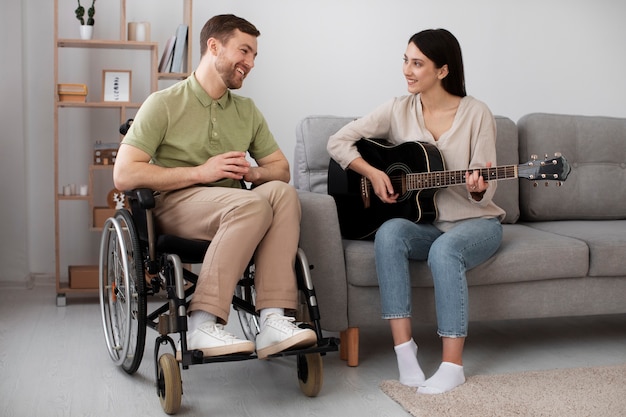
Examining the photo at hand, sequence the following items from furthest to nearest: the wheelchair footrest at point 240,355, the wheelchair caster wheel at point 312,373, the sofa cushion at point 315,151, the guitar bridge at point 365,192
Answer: the sofa cushion at point 315,151 < the guitar bridge at point 365,192 < the wheelchair caster wheel at point 312,373 < the wheelchair footrest at point 240,355

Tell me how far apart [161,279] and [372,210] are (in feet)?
2.49

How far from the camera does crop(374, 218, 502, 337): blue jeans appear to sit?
7.93ft

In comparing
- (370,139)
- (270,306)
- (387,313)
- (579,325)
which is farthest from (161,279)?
(579,325)

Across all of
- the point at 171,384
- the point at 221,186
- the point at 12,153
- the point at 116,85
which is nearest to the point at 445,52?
the point at 221,186

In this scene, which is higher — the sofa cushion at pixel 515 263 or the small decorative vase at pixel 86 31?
the small decorative vase at pixel 86 31

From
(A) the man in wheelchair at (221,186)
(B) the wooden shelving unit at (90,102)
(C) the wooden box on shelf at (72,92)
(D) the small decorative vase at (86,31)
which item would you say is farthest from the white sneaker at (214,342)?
(D) the small decorative vase at (86,31)

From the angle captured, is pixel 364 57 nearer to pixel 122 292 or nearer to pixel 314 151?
pixel 314 151

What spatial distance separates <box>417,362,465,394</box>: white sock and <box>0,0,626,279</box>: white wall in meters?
1.88

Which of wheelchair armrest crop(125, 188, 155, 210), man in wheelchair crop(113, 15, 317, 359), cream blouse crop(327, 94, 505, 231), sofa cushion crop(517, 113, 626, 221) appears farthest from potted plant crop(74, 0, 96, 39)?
sofa cushion crop(517, 113, 626, 221)

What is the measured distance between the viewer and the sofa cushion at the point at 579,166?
3270mm

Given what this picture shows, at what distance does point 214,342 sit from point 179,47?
1.86 meters

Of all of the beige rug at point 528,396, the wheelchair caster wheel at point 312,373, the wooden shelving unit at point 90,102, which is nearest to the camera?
the beige rug at point 528,396

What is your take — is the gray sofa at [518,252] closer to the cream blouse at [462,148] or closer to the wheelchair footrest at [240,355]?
the cream blouse at [462,148]

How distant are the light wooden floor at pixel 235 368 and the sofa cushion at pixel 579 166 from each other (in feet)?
1.49
